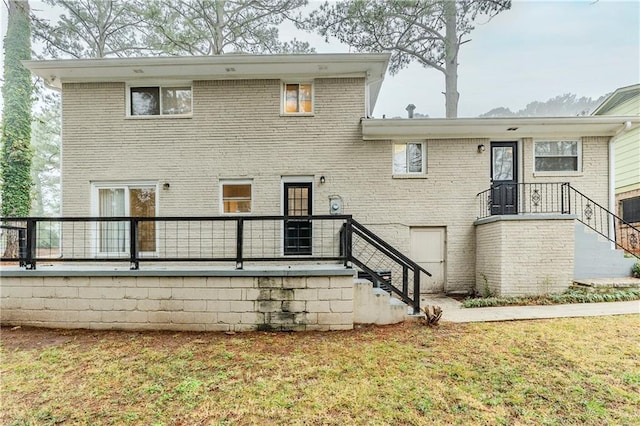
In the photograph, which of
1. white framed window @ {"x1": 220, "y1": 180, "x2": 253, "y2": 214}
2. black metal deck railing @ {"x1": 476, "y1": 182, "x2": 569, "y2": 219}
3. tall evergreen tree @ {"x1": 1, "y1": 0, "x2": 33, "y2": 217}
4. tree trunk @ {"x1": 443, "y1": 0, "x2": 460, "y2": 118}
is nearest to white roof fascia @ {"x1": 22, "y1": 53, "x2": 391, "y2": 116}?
white framed window @ {"x1": 220, "y1": 180, "x2": 253, "y2": 214}

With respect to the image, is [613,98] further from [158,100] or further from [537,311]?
[158,100]

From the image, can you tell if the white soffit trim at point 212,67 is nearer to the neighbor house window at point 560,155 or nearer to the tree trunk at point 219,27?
the neighbor house window at point 560,155

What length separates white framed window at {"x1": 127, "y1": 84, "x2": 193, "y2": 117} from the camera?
8414 millimetres

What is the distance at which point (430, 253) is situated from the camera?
8.34 metres

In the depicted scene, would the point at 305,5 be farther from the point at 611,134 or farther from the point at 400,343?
the point at 400,343

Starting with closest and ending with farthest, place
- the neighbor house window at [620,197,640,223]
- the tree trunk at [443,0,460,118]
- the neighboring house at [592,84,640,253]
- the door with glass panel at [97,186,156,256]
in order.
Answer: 1. the door with glass panel at [97,186,156,256]
2. the neighbor house window at [620,197,640,223]
3. the neighboring house at [592,84,640,253]
4. the tree trunk at [443,0,460,118]

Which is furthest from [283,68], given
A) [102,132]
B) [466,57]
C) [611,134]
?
[466,57]

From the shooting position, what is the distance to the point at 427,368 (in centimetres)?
364

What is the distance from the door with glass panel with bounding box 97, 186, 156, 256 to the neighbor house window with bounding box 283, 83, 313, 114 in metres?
4.32

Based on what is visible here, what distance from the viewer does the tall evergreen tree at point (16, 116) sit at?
10.6 meters

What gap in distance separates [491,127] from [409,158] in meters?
2.17

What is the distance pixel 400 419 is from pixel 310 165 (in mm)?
6402

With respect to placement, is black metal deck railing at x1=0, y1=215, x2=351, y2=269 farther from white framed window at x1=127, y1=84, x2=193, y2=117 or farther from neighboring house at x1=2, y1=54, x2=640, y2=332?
white framed window at x1=127, y1=84, x2=193, y2=117

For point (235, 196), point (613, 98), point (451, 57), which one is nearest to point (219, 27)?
point (235, 196)
